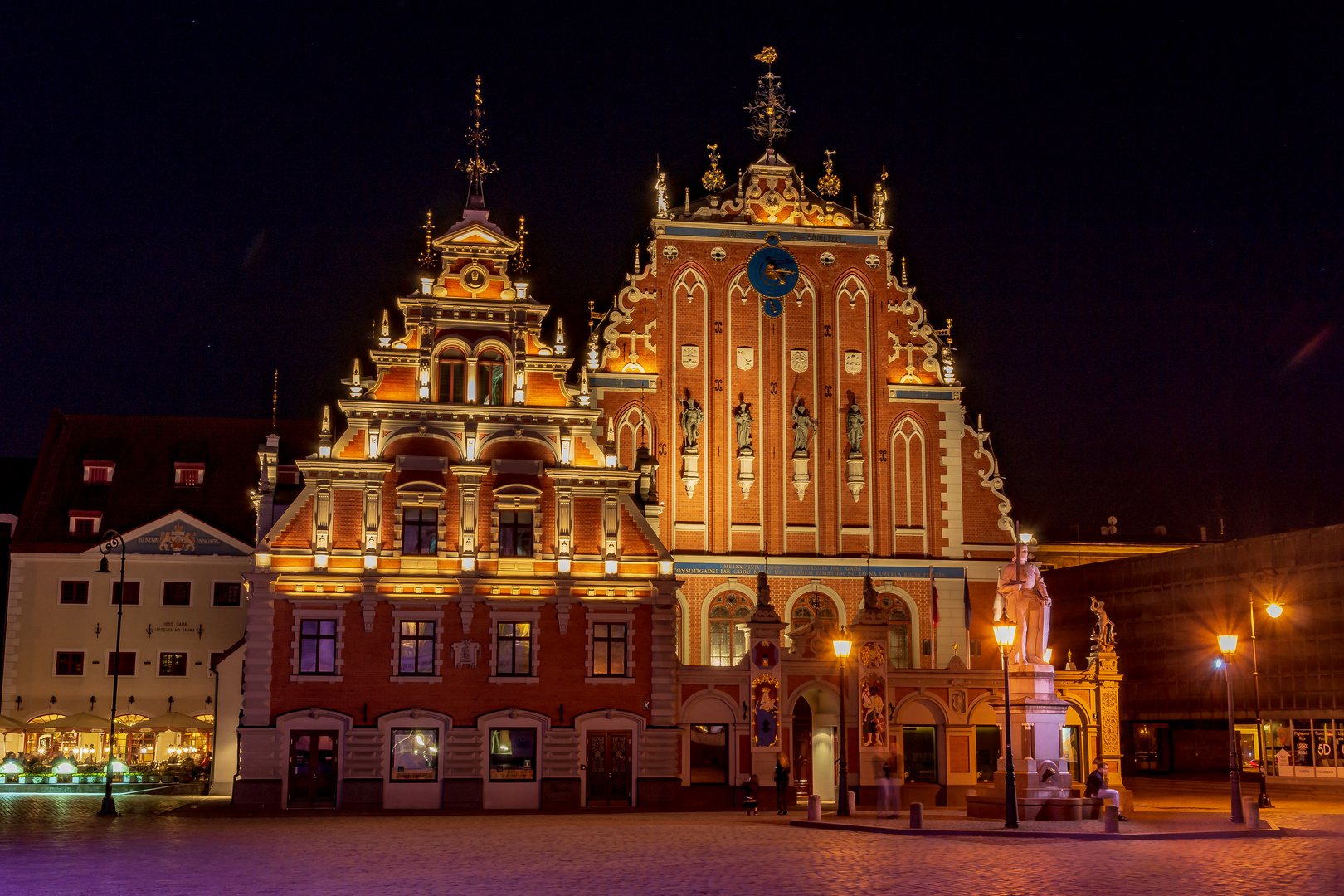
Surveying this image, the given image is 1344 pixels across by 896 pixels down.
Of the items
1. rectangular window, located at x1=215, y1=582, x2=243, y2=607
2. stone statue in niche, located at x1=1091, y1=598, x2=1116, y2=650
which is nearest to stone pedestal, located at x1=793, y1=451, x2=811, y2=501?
stone statue in niche, located at x1=1091, y1=598, x2=1116, y2=650

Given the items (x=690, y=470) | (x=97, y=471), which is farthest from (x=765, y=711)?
(x=97, y=471)

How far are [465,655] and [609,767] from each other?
5.34 meters

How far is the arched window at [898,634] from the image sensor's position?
48.5m

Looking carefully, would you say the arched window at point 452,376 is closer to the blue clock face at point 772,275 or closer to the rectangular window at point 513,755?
the rectangular window at point 513,755

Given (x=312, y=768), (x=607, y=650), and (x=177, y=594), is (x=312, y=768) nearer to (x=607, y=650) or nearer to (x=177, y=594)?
(x=607, y=650)

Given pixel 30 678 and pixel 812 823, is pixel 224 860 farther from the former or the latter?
pixel 30 678

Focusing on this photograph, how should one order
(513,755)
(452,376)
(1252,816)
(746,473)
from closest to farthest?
(1252,816) → (513,755) → (452,376) → (746,473)

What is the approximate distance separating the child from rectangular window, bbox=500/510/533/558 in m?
9.34

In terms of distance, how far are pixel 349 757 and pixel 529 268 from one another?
15965 millimetres

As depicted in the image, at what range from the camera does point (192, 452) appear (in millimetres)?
59781

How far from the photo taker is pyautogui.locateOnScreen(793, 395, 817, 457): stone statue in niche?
49531mm

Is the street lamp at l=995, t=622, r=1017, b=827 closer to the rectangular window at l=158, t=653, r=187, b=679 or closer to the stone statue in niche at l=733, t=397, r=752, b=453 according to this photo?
the stone statue in niche at l=733, t=397, r=752, b=453

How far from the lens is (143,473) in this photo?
5894 centimetres

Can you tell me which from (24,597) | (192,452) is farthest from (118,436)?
(24,597)
